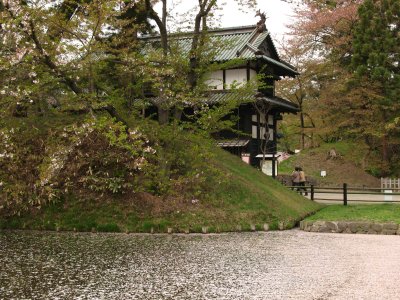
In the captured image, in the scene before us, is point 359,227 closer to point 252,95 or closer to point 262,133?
point 252,95

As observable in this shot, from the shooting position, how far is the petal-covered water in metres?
7.60

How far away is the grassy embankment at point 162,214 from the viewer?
1531 cm

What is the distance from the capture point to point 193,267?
9.55 metres

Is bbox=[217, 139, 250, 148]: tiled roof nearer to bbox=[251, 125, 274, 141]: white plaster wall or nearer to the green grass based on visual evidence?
bbox=[251, 125, 274, 141]: white plaster wall

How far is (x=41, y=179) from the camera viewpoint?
1470 cm

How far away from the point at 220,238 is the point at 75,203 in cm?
545

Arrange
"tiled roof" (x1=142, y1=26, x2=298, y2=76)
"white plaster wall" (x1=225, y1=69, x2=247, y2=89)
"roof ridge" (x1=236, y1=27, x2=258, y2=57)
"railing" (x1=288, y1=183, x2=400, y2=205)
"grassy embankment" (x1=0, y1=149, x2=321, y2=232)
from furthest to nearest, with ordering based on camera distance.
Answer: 1. "white plaster wall" (x1=225, y1=69, x2=247, y2=89)
2. "roof ridge" (x1=236, y1=27, x2=258, y2=57)
3. "tiled roof" (x1=142, y1=26, x2=298, y2=76)
4. "railing" (x1=288, y1=183, x2=400, y2=205)
5. "grassy embankment" (x1=0, y1=149, x2=321, y2=232)

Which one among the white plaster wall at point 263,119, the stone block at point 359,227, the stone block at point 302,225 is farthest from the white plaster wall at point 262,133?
the stone block at point 359,227

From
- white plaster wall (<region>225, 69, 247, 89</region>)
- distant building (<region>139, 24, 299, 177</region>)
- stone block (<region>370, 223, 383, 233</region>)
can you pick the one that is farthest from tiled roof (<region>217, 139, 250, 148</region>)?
stone block (<region>370, 223, 383, 233</region>)

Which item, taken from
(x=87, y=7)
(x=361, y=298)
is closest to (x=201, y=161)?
(x=87, y=7)

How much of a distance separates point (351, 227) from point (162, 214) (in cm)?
670

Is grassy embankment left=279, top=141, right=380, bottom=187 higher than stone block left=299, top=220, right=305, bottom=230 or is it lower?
higher

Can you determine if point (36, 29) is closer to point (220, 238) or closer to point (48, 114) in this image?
point (48, 114)

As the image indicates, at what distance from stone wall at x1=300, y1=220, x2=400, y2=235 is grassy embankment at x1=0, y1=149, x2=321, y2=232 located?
986 mm
